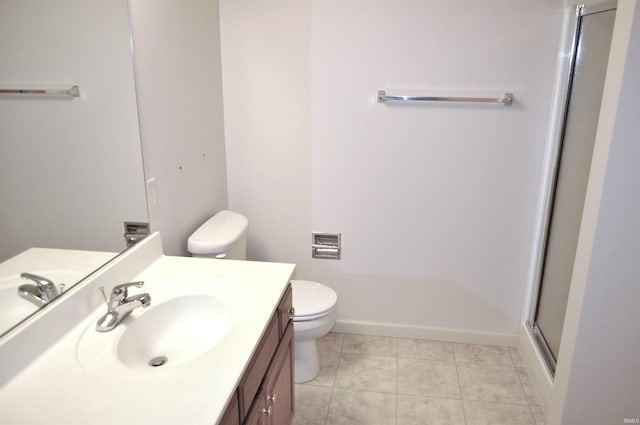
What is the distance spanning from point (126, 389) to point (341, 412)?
4.40 feet

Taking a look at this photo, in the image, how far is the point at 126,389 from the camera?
3.43 feet

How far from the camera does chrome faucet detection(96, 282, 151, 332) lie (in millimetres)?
1306

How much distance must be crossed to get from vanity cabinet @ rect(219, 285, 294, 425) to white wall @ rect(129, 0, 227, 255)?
650 mm

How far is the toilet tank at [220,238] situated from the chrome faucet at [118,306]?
634mm

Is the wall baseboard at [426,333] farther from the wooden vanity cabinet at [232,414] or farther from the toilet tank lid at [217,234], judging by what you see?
the wooden vanity cabinet at [232,414]

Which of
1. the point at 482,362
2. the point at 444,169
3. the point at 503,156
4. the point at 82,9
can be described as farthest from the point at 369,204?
the point at 82,9

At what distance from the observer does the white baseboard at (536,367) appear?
216 cm

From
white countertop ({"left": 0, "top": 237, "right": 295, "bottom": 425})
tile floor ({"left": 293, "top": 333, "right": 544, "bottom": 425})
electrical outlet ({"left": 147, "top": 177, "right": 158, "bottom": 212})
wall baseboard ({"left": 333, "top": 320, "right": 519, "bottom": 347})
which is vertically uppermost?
electrical outlet ({"left": 147, "top": 177, "right": 158, "bottom": 212})

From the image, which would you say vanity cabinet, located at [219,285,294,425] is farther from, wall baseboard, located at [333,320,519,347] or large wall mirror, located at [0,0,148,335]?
wall baseboard, located at [333,320,519,347]

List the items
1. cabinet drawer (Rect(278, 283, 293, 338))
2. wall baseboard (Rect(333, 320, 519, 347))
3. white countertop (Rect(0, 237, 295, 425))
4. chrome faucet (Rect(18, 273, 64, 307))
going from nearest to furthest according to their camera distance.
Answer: white countertop (Rect(0, 237, 295, 425)) < chrome faucet (Rect(18, 273, 64, 307)) < cabinet drawer (Rect(278, 283, 293, 338)) < wall baseboard (Rect(333, 320, 519, 347))

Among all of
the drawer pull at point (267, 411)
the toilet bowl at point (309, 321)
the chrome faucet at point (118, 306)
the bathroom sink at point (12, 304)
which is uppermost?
the bathroom sink at point (12, 304)

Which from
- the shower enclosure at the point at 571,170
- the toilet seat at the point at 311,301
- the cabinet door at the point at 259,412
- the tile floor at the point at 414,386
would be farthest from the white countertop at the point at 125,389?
the shower enclosure at the point at 571,170

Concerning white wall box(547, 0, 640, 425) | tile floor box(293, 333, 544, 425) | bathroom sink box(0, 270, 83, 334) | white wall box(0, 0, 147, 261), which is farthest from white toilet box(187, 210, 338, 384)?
white wall box(547, 0, 640, 425)

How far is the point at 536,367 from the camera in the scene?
2338 mm
